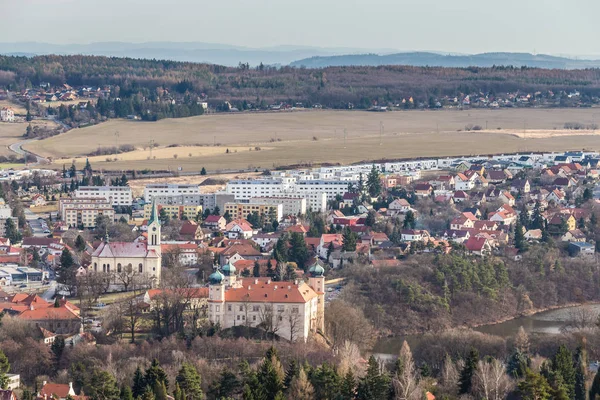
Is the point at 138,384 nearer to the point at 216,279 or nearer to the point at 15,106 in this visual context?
the point at 216,279

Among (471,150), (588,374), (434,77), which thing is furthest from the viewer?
(434,77)

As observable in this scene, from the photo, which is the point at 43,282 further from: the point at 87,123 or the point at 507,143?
the point at 87,123

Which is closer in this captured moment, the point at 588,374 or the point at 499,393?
the point at 499,393

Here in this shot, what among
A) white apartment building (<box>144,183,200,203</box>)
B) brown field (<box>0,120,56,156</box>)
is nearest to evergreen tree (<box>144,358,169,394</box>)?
white apartment building (<box>144,183,200,203</box>)

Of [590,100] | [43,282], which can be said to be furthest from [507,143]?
[43,282]

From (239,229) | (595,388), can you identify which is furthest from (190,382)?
(239,229)
